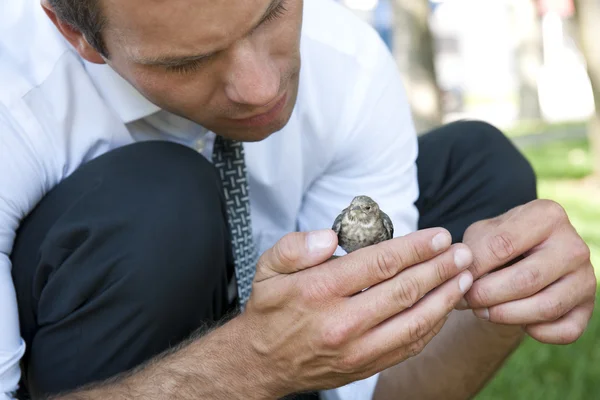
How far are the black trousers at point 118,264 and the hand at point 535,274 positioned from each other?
0.63 meters

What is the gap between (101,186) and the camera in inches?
74.8

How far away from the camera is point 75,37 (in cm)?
196

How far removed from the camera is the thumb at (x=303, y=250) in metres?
1.60

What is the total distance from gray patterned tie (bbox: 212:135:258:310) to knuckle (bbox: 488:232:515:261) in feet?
2.40

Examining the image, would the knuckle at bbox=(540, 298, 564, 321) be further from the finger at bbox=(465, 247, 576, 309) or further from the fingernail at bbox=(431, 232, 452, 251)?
the fingernail at bbox=(431, 232, 452, 251)

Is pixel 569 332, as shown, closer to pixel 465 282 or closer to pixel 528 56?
pixel 465 282

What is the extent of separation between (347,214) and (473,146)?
89 cm

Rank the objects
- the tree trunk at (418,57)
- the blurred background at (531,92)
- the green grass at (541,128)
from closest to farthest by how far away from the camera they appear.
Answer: the blurred background at (531,92) < the tree trunk at (418,57) < the green grass at (541,128)

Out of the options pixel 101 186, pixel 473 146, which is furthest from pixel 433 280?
pixel 473 146

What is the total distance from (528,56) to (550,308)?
13.6 m

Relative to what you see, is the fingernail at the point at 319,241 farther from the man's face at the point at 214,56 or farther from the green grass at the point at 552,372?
the green grass at the point at 552,372

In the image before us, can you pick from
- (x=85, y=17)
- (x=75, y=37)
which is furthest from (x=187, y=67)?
(x=75, y=37)

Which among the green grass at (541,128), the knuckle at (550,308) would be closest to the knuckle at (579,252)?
the knuckle at (550,308)

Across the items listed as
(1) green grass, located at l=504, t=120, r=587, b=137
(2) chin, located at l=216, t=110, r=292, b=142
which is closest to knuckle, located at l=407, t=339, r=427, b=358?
(2) chin, located at l=216, t=110, r=292, b=142
